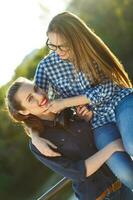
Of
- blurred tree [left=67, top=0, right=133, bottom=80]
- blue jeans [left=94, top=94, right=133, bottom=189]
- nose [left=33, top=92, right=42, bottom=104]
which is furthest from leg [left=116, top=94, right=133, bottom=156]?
blurred tree [left=67, top=0, right=133, bottom=80]

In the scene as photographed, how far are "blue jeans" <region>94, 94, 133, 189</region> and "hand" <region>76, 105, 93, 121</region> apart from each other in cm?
7

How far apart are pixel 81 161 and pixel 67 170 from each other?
77 mm

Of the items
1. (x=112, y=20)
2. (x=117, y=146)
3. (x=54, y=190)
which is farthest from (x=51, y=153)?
(x=112, y=20)

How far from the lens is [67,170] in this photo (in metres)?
2.64

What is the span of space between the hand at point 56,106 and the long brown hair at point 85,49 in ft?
0.59

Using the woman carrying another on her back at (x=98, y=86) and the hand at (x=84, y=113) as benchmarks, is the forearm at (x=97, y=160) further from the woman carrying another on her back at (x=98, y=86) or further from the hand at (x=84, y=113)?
the hand at (x=84, y=113)

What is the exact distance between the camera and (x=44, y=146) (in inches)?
104

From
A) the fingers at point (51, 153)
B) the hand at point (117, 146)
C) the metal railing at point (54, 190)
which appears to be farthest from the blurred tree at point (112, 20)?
the fingers at point (51, 153)

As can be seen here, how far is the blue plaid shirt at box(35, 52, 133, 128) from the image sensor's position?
108 inches

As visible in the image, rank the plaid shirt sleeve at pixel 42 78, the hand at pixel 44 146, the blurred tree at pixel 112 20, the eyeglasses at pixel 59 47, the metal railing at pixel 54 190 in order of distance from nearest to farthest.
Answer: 1. the hand at pixel 44 146
2. the eyeglasses at pixel 59 47
3. the plaid shirt sleeve at pixel 42 78
4. the metal railing at pixel 54 190
5. the blurred tree at pixel 112 20

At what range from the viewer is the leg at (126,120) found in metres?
2.65

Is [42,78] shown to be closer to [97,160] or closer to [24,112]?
[24,112]

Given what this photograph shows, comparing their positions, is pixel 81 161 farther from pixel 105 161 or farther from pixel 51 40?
pixel 51 40

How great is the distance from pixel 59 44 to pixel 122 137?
0.50 meters
